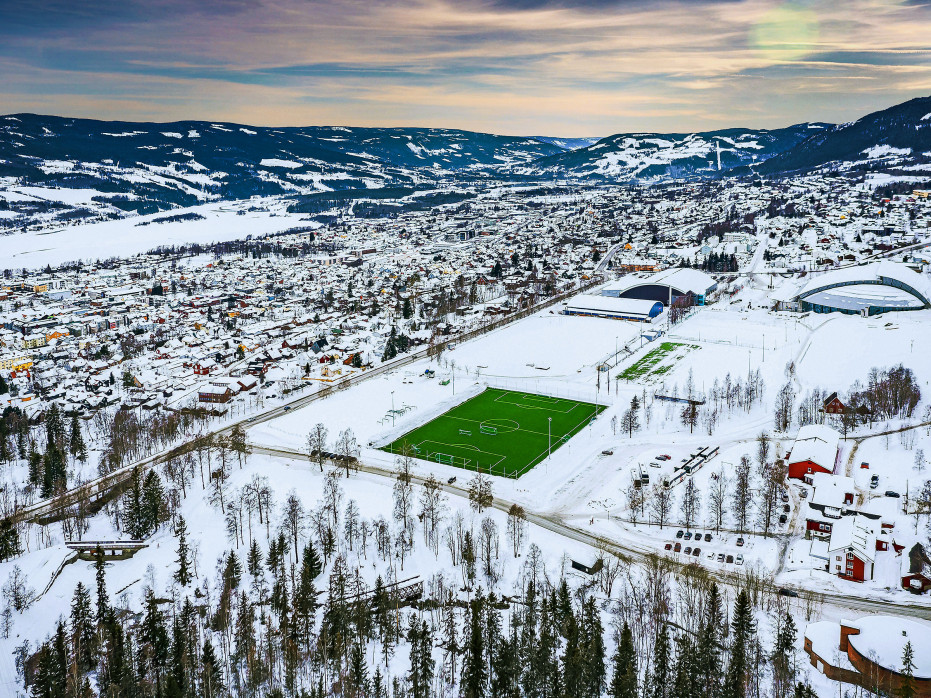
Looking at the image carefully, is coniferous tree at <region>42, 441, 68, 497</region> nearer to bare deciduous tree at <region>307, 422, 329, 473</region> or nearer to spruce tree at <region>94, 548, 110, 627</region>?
spruce tree at <region>94, 548, 110, 627</region>

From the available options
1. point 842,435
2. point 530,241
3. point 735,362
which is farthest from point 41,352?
point 530,241

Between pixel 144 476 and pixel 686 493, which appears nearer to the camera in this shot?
pixel 686 493

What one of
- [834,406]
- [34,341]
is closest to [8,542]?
[834,406]

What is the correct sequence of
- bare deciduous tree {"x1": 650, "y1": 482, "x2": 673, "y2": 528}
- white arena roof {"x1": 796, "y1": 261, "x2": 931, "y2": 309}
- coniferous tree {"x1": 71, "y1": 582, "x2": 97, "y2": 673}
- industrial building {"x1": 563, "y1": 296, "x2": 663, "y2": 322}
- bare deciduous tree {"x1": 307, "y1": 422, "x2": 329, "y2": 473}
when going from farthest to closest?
industrial building {"x1": 563, "y1": 296, "x2": 663, "y2": 322} < white arena roof {"x1": 796, "y1": 261, "x2": 931, "y2": 309} < bare deciduous tree {"x1": 307, "y1": 422, "x2": 329, "y2": 473} < bare deciduous tree {"x1": 650, "y1": 482, "x2": 673, "y2": 528} < coniferous tree {"x1": 71, "y1": 582, "x2": 97, "y2": 673}

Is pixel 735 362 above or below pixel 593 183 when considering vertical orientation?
below

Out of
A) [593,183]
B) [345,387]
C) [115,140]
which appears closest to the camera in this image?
[345,387]

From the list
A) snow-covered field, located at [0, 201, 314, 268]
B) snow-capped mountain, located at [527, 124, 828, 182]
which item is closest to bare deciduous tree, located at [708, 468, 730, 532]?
snow-covered field, located at [0, 201, 314, 268]

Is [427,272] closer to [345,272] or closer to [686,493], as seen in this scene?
[345,272]
